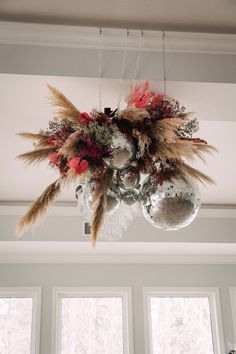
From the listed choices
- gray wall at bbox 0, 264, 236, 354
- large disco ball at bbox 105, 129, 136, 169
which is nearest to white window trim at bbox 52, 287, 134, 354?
gray wall at bbox 0, 264, 236, 354

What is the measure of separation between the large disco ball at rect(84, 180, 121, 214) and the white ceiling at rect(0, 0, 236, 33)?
90 centimetres

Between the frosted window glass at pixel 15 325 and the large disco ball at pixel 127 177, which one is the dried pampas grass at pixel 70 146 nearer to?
the large disco ball at pixel 127 177

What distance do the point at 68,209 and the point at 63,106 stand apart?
9.04ft

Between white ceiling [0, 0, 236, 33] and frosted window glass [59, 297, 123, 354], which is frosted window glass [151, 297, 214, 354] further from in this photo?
white ceiling [0, 0, 236, 33]

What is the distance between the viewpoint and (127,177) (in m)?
1.51

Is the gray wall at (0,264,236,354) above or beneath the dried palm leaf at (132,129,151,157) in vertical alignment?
above

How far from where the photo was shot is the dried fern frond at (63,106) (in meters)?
1.45

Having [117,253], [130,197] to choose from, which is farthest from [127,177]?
[117,253]

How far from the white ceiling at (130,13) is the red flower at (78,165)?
0.88 m

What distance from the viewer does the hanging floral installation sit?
140 cm

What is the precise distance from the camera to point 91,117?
1.47 m

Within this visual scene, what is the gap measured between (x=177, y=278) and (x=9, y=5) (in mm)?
3526

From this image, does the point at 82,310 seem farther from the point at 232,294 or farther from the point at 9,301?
the point at 232,294

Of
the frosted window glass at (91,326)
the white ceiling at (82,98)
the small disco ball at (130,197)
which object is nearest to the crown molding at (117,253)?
the frosted window glass at (91,326)
